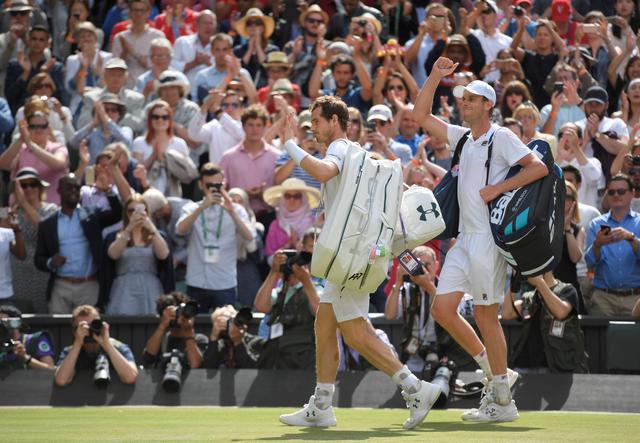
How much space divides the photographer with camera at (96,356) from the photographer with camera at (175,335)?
41 cm

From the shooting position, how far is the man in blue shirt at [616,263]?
12.3 m

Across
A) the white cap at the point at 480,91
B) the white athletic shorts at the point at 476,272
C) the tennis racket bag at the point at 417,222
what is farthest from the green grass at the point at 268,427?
the white cap at the point at 480,91

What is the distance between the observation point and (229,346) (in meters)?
11.9

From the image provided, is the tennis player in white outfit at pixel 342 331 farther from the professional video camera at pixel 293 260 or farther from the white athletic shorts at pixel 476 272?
the professional video camera at pixel 293 260

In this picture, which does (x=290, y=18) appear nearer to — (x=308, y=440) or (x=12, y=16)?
(x=12, y=16)

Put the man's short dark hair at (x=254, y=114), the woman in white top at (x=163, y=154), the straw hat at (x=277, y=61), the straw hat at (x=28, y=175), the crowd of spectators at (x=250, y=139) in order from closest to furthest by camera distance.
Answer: the crowd of spectators at (x=250, y=139)
the straw hat at (x=28, y=175)
the man's short dark hair at (x=254, y=114)
the woman in white top at (x=163, y=154)
the straw hat at (x=277, y=61)

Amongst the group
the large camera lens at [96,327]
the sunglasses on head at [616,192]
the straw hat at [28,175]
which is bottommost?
the large camera lens at [96,327]

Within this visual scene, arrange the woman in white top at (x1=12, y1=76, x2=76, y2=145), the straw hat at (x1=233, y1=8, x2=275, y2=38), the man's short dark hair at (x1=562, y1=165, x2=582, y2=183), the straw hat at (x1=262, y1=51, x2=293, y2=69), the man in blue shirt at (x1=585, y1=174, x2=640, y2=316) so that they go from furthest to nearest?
the straw hat at (x1=233, y1=8, x2=275, y2=38), the straw hat at (x1=262, y1=51, x2=293, y2=69), the woman in white top at (x1=12, y1=76, x2=76, y2=145), the man's short dark hair at (x1=562, y1=165, x2=582, y2=183), the man in blue shirt at (x1=585, y1=174, x2=640, y2=316)

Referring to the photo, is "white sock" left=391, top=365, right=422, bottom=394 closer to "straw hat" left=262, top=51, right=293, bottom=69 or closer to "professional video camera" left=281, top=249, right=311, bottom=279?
"professional video camera" left=281, top=249, right=311, bottom=279

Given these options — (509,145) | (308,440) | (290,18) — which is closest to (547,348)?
(509,145)

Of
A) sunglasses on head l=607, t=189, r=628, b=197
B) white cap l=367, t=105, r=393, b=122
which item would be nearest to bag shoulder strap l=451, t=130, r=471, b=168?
sunglasses on head l=607, t=189, r=628, b=197

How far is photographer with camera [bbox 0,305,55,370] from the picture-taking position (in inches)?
464

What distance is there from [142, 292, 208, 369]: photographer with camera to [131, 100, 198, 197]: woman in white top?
9.54ft

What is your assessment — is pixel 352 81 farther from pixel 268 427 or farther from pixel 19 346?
pixel 268 427
